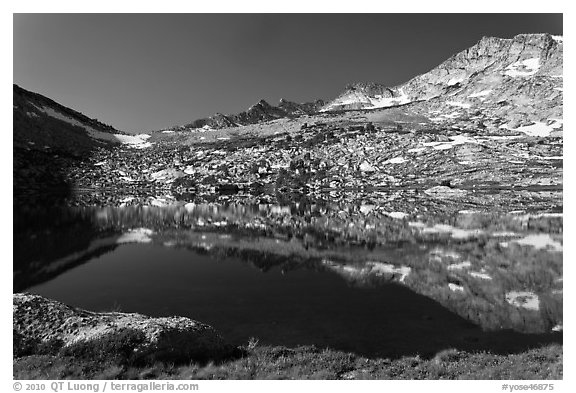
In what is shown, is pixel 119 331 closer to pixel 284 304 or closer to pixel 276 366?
pixel 276 366

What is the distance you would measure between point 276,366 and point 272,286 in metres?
14.3

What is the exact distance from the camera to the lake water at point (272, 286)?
69.1 ft

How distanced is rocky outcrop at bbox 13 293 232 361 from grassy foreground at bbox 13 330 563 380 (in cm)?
50

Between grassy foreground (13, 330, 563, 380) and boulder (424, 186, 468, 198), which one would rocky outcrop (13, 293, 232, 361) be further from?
boulder (424, 186, 468, 198)

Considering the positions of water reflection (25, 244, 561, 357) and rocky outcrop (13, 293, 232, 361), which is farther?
water reflection (25, 244, 561, 357)

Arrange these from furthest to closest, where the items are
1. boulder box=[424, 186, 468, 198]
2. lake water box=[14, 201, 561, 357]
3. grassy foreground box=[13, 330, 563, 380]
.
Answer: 1. boulder box=[424, 186, 468, 198]
2. lake water box=[14, 201, 561, 357]
3. grassy foreground box=[13, 330, 563, 380]

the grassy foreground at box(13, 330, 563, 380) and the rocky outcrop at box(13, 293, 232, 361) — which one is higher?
the rocky outcrop at box(13, 293, 232, 361)

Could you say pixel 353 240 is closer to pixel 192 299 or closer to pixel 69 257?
pixel 192 299

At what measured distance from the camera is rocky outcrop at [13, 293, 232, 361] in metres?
16.0

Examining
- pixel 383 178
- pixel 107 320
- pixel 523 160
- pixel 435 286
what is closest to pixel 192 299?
pixel 107 320

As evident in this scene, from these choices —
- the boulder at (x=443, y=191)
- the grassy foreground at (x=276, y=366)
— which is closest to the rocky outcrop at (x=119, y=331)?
the grassy foreground at (x=276, y=366)

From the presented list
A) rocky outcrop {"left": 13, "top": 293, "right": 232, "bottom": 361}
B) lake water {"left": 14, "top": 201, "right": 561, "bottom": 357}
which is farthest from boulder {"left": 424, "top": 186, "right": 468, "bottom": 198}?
rocky outcrop {"left": 13, "top": 293, "right": 232, "bottom": 361}

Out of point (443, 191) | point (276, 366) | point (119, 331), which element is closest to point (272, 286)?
point (276, 366)

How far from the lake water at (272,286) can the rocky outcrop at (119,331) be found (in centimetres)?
364
